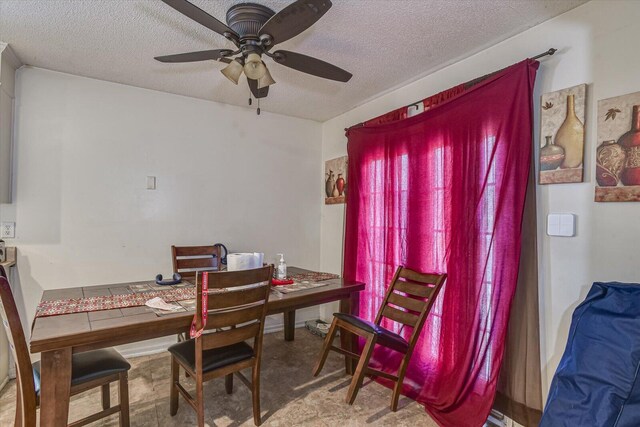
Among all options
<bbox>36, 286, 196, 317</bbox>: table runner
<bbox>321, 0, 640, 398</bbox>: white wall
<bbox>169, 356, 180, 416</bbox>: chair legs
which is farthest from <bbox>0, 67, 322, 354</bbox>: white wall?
<bbox>321, 0, 640, 398</bbox>: white wall

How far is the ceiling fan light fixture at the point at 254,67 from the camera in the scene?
1686mm

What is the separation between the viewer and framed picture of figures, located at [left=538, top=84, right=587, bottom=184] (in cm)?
171

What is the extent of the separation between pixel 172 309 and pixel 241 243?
1.75 m

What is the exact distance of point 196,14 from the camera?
1.46 meters

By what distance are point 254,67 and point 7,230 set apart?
2355 mm

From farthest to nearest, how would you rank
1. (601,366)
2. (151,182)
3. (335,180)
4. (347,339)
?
(335,180) < (151,182) < (347,339) < (601,366)

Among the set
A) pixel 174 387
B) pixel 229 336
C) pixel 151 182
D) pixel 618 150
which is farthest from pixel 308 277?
pixel 618 150

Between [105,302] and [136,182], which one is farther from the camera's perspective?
[136,182]

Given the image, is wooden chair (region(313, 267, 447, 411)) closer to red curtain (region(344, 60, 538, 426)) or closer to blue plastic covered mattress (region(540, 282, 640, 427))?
red curtain (region(344, 60, 538, 426))

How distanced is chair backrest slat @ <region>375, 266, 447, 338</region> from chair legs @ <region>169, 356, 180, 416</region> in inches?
53.8

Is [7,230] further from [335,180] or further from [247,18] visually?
[335,180]

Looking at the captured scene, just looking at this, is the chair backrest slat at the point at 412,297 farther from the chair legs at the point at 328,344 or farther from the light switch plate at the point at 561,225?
the light switch plate at the point at 561,225

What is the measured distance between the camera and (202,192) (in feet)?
10.7

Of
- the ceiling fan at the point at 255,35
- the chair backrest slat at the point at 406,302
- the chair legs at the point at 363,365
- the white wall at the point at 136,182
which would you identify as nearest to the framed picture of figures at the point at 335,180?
the white wall at the point at 136,182
